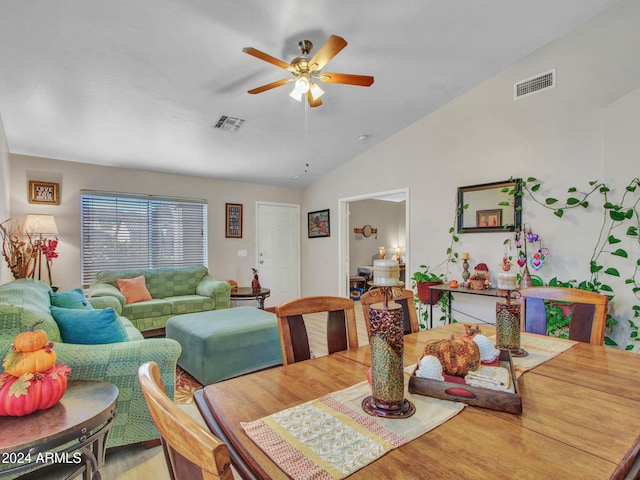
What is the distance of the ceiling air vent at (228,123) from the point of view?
3653 mm

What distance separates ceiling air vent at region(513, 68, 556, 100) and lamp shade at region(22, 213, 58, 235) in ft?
17.3

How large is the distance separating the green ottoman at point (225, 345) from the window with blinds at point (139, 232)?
1.97 metres

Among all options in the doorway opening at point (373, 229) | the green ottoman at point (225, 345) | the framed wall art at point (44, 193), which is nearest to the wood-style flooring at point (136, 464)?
the green ottoman at point (225, 345)

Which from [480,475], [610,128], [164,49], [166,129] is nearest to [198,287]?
[166,129]

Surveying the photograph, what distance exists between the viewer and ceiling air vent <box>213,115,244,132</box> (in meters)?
3.65

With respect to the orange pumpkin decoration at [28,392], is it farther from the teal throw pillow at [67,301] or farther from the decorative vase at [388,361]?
the teal throw pillow at [67,301]

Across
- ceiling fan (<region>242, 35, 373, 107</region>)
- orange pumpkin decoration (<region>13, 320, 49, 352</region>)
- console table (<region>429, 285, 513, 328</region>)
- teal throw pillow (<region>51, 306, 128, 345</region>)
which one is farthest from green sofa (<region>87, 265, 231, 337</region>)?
ceiling fan (<region>242, 35, 373, 107</region>)

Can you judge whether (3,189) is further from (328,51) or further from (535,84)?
(535,84)

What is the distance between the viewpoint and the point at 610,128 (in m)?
2.83

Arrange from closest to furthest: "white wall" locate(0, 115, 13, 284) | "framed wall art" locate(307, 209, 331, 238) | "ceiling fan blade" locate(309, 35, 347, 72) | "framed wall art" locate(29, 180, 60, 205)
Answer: "ceiling fan blade" locate(309, 35, 347, 72) < "white wall" locate(0, 115, 13, 284) < "framed wall art" locate(29, 180, 60, 205) < "framed wall art" locate(307, 209, 331, 238)

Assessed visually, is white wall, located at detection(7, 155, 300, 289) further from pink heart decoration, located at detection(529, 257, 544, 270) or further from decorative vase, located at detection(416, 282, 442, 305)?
pink heart decoration, located at detection(529, 257, 544, 270)

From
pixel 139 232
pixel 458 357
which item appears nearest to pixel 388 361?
pixel 458 357

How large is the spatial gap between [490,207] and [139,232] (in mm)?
4600

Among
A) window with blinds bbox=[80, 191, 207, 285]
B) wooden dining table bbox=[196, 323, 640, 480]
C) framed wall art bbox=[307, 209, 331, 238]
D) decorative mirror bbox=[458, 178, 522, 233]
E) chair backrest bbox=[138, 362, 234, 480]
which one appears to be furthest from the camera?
framed wall art bbox=[307, 209, 331, 238]
